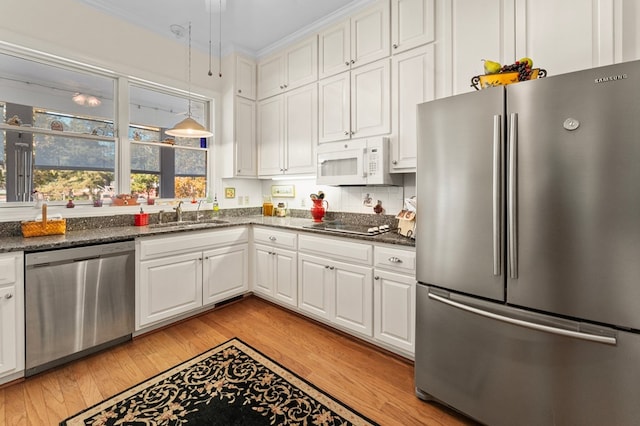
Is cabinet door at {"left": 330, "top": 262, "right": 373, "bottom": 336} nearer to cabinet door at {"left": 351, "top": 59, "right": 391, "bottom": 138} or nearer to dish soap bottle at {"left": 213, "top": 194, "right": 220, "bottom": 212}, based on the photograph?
cabinet door at {"left": 351, "top": 59, "right": 391, "bottom": 138}

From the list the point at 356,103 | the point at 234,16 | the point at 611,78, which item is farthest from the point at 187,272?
the point at 611,78

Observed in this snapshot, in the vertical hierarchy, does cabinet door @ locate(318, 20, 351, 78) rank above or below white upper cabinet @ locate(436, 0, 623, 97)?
above

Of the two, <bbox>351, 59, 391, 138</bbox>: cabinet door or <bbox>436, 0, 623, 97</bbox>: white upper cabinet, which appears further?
<bbox>351, 59, 391, 138</bbox>: cabinet door

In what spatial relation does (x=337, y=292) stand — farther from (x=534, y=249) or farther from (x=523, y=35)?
(x=523, y=35)

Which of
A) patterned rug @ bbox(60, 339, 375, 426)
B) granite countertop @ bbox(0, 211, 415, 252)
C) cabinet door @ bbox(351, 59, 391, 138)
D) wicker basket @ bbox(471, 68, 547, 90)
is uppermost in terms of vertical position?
cabinet door @ bbox(351, 59, 391, 138)

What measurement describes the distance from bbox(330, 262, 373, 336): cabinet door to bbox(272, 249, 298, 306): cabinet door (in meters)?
0.50

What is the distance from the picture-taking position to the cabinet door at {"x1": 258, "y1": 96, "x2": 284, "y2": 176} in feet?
11.8

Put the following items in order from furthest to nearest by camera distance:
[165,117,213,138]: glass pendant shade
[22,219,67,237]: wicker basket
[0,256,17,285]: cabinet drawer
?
[165,117,213,138]: glass pendant shade, [22,219,67,237]: wicker basket, [0,256,17,285]: cabinet drawer

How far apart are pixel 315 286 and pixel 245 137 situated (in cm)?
214

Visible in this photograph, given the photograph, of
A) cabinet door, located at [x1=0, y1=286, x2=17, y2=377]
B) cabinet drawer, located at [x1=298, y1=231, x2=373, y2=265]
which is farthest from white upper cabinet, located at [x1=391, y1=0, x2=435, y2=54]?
cabinet door, located at [x1=0, y1=286, x2=17, y2=377]

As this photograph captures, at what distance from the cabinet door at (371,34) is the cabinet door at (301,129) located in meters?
0.58

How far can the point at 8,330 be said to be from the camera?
1891 millimetres

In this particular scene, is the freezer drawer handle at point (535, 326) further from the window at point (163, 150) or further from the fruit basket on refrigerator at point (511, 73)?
the window at point (163, 150)

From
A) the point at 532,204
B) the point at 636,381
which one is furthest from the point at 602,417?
the point at 532,204
